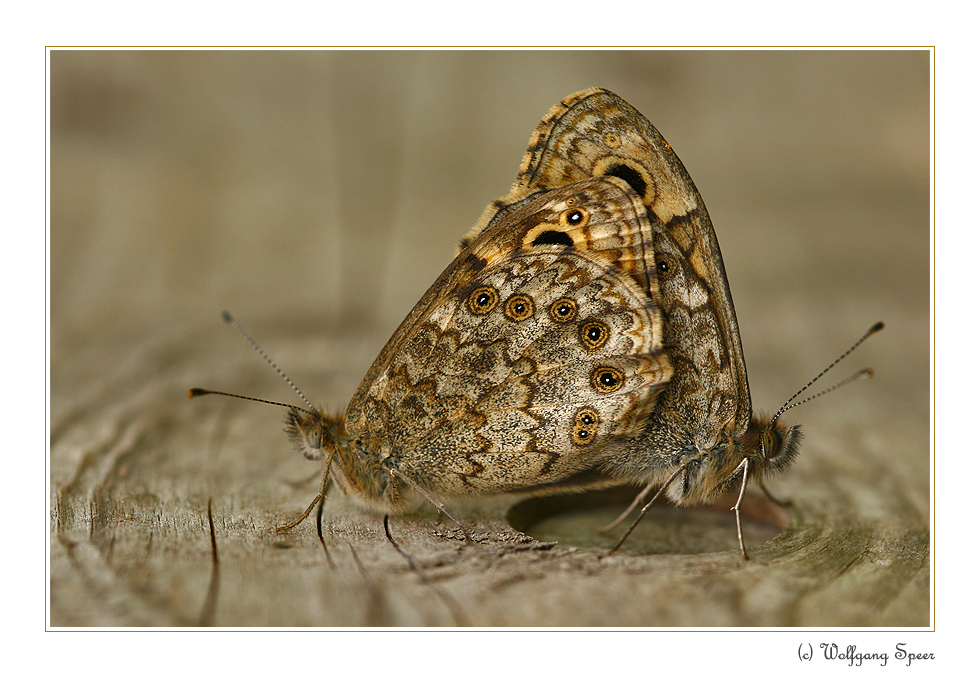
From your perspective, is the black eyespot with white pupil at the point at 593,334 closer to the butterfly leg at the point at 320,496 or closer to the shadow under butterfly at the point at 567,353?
the shadow under butterfly at the point at 567,353

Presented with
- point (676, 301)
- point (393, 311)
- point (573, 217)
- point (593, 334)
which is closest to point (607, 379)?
point (593, 334)

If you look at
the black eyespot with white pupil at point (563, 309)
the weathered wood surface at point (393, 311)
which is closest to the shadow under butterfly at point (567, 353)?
the black eyespot with white pupil at point (563, 309)

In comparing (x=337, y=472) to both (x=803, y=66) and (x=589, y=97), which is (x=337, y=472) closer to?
(x=589, y=97)

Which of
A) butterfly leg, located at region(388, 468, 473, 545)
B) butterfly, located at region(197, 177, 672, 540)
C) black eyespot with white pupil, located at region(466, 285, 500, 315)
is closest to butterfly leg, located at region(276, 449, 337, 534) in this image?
butterfly, located at region(197, 177, 672, 540)

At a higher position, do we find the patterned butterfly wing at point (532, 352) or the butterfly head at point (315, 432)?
the patterned butterfly wing at point (532, 352)

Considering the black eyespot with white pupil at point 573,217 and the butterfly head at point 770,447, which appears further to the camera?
the butterfly head at point 770,447

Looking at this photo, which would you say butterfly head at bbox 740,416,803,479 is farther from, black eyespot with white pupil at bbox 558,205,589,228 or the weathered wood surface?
black eyespot with white pupil at bbox 558,205,589,228

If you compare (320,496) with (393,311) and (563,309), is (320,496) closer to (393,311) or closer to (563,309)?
(563,309)

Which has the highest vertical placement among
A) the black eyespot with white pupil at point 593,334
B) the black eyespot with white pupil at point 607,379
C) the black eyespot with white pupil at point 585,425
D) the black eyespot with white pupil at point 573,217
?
the black eyespot with white pupil at point 573,217
